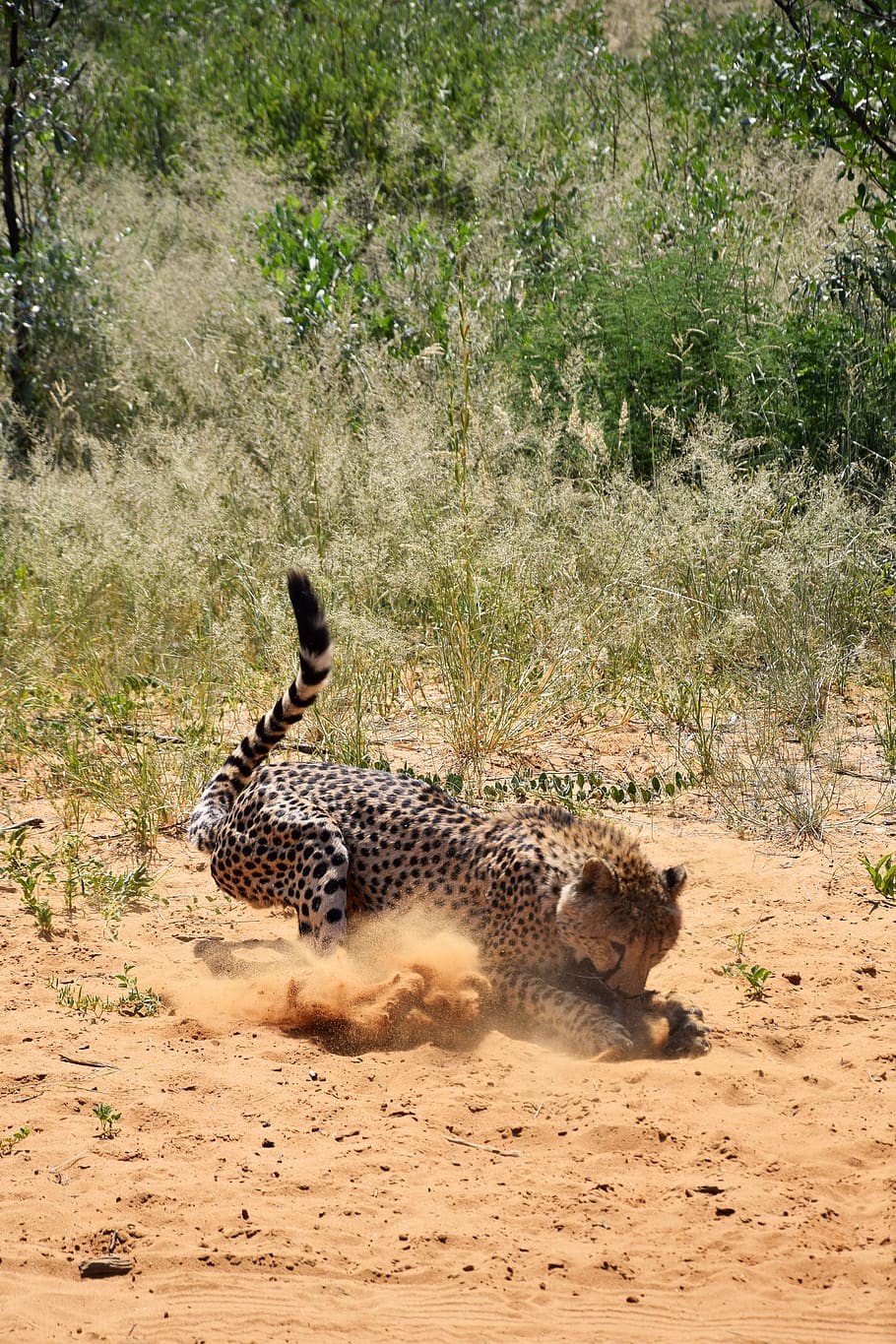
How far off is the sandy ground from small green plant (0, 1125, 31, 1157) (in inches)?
0.6

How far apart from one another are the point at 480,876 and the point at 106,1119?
1337mm

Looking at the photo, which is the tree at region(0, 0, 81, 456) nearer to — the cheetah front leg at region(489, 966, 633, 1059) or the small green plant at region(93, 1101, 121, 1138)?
the cheetah front leg at region(489, 966, 633, 1059)

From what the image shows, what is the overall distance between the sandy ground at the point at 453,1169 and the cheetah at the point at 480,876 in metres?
0.18

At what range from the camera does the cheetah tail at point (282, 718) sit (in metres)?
4.02

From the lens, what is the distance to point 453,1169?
2.96 metres

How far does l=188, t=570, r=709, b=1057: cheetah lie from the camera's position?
3.57 meters

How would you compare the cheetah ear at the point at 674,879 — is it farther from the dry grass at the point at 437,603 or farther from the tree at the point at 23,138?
the tree at the point at 23,138

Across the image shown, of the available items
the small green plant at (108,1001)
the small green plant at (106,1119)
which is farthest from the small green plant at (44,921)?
the small green plant at (106,1119)

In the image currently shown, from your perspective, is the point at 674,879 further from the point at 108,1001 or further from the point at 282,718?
the point at 108,1001

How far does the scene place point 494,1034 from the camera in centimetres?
367

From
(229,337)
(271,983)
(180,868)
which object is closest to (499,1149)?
(271,983)

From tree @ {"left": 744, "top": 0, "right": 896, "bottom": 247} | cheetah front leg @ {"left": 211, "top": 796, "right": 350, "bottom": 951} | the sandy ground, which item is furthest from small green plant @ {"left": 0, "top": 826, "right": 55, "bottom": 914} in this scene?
tree @ {"left": 744, "top": 0, "right": 896, "bottom": 247}

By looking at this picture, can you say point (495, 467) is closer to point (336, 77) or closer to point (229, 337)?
point (229, 337)

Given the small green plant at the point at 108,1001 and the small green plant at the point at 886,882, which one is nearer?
the small green plant at the point at 108,1001
